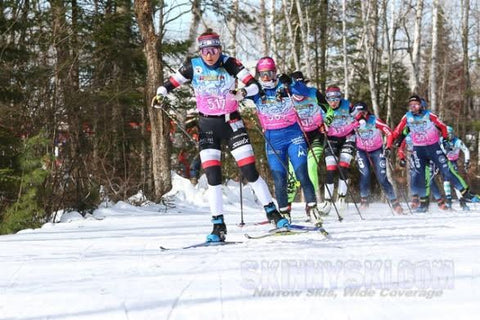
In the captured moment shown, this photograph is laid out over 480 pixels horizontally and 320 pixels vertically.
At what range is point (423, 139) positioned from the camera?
12.1 m

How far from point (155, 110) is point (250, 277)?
10.5 meters

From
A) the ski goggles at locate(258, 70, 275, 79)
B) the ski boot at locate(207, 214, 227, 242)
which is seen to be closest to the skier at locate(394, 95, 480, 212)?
the ski goggles at locate(258, 70, 275, 79)

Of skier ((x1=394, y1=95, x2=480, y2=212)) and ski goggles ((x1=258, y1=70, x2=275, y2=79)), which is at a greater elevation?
ski goggles ((x1=258, y1=70, x2=275, y2=79))

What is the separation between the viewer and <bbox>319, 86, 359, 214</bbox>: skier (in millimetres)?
10984

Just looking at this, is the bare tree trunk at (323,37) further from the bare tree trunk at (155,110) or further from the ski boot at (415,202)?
the ski boot at (415,202)

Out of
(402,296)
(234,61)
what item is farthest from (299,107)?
(402,296)

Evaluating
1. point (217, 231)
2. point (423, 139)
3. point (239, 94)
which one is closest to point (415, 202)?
point (423, 139)

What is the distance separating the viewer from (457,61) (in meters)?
47.3

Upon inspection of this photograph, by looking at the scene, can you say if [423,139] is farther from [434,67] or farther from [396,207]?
[434,67]

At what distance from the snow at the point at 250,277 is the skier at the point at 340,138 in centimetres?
378

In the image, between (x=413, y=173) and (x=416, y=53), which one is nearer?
(x=413, y=173)

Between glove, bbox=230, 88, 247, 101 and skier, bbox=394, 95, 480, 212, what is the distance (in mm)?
6464

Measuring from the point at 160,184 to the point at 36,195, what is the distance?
519 centimetres

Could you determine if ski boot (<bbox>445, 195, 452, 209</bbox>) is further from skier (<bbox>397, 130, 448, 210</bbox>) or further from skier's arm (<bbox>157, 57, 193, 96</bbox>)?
skier's arm (<bbox>157, 57, 193, 96</bbox>)
